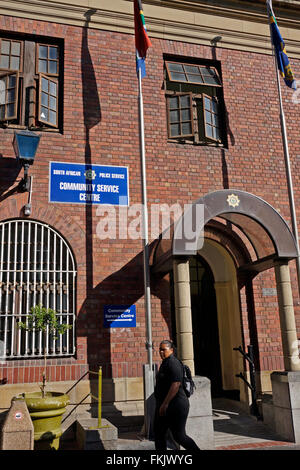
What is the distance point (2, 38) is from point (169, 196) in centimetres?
483

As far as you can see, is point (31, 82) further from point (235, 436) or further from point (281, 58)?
point (235, 436)

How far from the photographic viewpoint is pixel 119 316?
26.7ft

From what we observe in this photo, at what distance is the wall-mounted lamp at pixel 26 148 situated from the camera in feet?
26.2

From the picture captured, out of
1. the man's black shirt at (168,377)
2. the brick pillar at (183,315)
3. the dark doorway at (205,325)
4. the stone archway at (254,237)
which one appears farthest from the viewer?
the dark doorway at (205,325)

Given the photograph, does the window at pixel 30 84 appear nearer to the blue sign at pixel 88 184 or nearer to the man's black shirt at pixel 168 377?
the blue sign at pixel 88 184

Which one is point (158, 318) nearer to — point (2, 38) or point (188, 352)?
point (188, 352)

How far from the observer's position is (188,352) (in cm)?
693

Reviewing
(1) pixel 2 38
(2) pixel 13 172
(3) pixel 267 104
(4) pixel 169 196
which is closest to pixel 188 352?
(4) pixel 169 196

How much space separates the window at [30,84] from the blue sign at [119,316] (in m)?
3.89

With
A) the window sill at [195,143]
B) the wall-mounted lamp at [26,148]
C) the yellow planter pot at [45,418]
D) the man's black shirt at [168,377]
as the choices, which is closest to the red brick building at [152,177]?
the window sill at [195,143]

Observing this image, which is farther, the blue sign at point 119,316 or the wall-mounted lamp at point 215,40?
the wall-mounted lamp at point 215,40

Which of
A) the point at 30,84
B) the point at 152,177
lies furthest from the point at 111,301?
the point at 30,84

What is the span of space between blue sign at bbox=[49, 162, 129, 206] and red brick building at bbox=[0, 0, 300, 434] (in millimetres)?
114

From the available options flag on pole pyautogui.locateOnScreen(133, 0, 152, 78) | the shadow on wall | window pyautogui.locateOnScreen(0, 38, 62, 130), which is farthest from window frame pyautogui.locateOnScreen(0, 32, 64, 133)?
the shadow on wall
